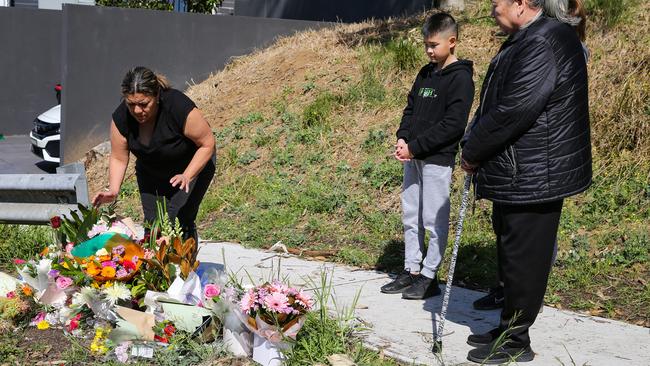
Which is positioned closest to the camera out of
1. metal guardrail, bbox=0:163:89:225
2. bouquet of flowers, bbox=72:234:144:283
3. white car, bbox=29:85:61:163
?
bouquet of flowers, bbox=72:234:144:283

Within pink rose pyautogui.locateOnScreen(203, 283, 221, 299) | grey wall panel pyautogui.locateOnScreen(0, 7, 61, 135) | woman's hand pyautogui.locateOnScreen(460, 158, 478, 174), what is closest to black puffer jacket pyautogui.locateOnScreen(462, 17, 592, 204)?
woman's hand pyautogui.locateOnScreen(460, 158, 478, 174)

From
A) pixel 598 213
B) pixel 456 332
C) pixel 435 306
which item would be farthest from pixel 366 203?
pixel 456 332

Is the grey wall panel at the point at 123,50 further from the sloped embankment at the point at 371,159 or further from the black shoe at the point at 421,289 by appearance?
the black shoe at the point at 421,289

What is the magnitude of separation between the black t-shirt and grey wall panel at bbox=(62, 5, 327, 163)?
7.48 meters

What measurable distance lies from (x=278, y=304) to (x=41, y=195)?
2823 millimetres

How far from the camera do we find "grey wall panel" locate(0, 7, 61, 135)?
1791 cm

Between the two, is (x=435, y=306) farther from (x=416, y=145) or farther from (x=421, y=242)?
(x=416, y=145)

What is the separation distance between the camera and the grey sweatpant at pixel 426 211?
5570 mm

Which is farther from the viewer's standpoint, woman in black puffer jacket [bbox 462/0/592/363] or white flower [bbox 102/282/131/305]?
white flower [bbox 102/282/131/305]

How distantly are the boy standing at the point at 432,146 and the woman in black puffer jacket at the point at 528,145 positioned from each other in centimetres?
100

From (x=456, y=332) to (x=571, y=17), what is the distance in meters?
1.93

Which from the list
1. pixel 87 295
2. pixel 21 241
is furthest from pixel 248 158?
pixel 87 295

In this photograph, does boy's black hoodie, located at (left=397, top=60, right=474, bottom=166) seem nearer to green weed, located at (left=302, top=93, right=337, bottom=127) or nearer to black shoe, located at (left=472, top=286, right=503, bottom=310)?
black shoe, located at (left=472, top=286, right=503, bottom=310)

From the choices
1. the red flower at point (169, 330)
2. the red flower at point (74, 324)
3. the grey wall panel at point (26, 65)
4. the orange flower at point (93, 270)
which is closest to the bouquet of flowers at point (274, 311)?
the red flower at point (169, 330)
